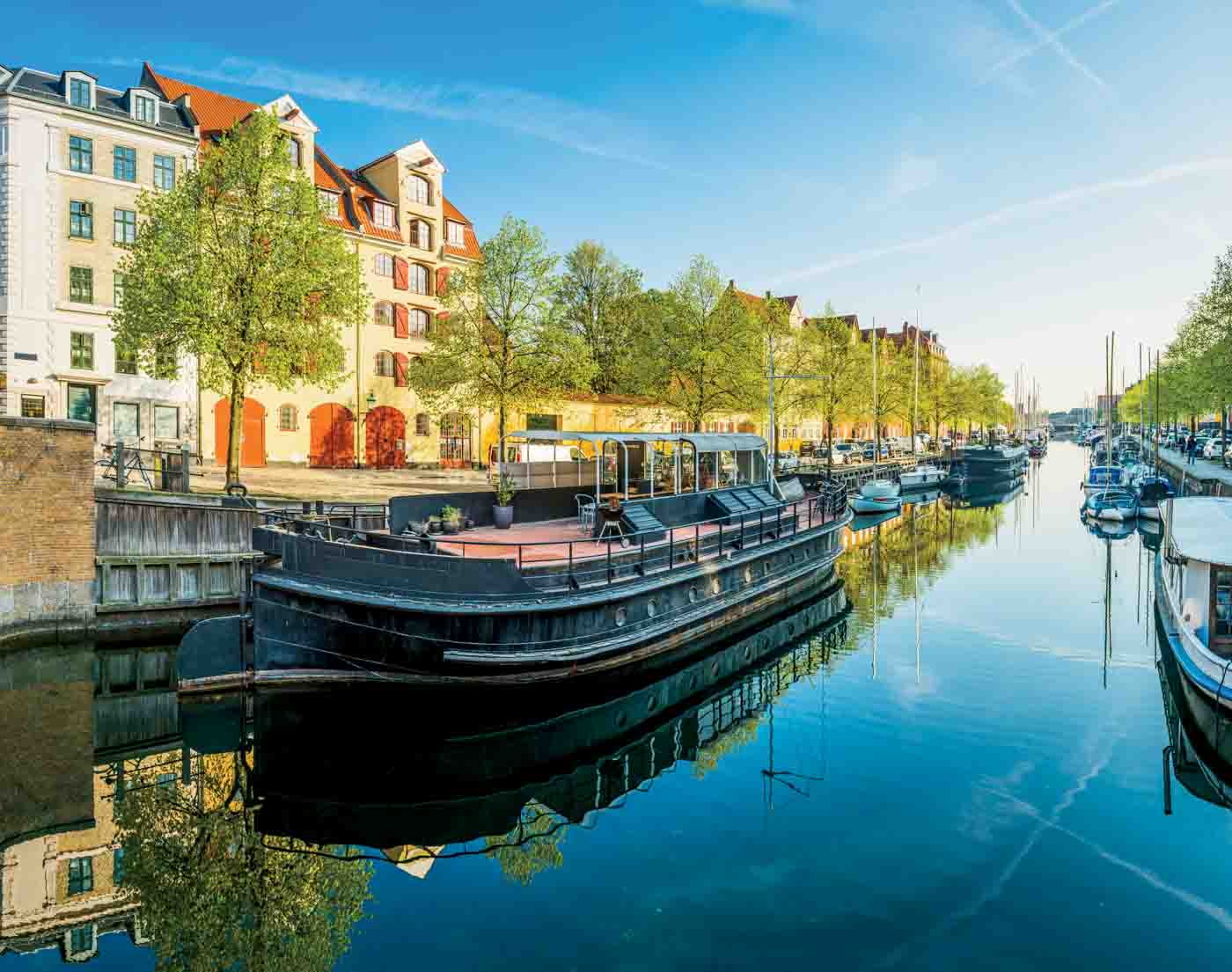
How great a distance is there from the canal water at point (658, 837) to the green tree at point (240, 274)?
38.4 feet

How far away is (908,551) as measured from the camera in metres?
35.3

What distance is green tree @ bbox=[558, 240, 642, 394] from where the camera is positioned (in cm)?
6200

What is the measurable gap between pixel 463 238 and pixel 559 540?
3504 centimetres

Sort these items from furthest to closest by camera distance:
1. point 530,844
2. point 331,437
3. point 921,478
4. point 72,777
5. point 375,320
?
point 921,478 < point 375,320 < point 331,437 < point 72,777 < point 530,844

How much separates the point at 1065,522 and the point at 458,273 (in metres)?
36.3

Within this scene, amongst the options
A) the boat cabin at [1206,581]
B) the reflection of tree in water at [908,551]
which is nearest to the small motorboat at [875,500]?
the reflection of tree in water at [908,551]

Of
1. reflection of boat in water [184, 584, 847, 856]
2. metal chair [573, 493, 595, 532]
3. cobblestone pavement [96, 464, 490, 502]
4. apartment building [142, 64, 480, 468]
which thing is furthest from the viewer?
apartment building [142, 64, 480, 468]

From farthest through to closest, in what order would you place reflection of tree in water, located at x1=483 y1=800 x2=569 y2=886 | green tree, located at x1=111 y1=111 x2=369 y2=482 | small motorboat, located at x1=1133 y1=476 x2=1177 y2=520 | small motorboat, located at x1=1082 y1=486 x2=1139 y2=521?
small motorboat, located at x1=1133 y1=476 x2=1177 y2=520 → small motorboat, located at x1=1082 y1=486 x2=1139 y2=521 → green tree, located at x1=111 y1=111 x2=369 y2=482 → reflection of tree in water, located at x1=483 y1=800 x2=569 y2=886

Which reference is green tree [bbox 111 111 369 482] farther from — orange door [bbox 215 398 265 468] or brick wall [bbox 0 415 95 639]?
orange door [bbox 215 398 265 468]

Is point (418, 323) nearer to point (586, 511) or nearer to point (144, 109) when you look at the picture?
point (144, 109)

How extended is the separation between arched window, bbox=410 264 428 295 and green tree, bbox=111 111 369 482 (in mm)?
17344

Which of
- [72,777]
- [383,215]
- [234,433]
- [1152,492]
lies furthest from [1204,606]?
[383,215]

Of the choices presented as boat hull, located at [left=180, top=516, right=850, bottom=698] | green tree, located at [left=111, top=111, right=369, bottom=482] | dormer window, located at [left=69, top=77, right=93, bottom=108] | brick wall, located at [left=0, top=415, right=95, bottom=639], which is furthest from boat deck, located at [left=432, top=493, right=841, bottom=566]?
dormer window, located at [left=69, top=77, right=93, bottom=108]

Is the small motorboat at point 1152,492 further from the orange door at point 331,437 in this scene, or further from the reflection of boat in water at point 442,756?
the orange door at point 331,437
